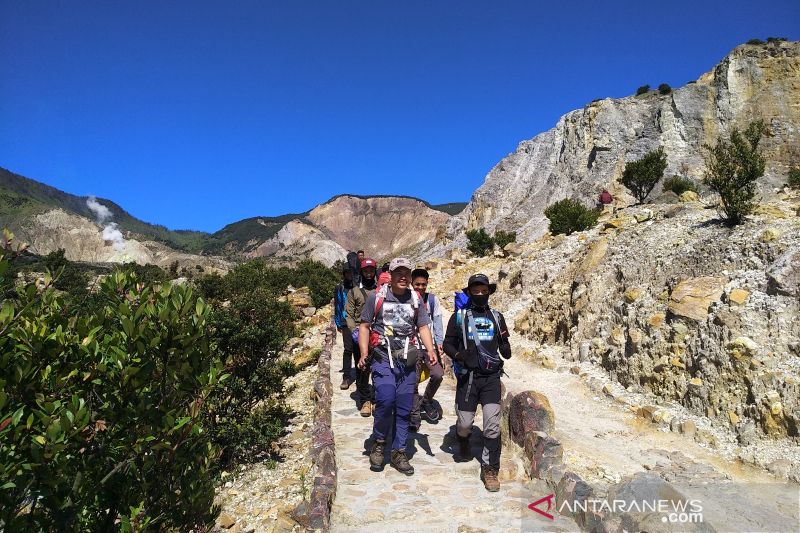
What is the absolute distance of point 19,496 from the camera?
7.57ft

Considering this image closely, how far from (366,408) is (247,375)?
6.46 ft

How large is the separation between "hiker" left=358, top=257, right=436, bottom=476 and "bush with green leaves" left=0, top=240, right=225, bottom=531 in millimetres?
1976

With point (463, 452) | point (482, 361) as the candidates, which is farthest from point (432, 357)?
point (463, 452)

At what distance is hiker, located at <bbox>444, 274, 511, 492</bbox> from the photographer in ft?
15.7

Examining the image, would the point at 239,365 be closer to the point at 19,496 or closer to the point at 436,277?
the point at 19,496

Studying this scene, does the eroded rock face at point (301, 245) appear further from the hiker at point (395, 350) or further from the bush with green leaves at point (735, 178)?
the hiker at point (395, 350)

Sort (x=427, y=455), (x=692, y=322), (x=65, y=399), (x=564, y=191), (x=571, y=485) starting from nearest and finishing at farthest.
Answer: (x=65, y=399) < (x=571, y=485) < (x=427, y=455) < (x=692, y=322) < (x=564, y=191)

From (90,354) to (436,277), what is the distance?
2628 cm

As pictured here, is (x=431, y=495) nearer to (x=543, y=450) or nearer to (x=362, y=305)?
(x=543, y=450)

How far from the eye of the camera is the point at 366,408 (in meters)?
7.35

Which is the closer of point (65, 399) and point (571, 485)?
point (65, 399)

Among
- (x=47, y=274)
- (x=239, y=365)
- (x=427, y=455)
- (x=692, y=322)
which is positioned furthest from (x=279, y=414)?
(x=692, y=322)

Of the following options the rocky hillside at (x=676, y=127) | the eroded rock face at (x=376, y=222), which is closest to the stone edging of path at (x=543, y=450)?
the rocky hillside at (x=676, y=127)

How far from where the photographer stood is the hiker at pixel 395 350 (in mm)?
4988
